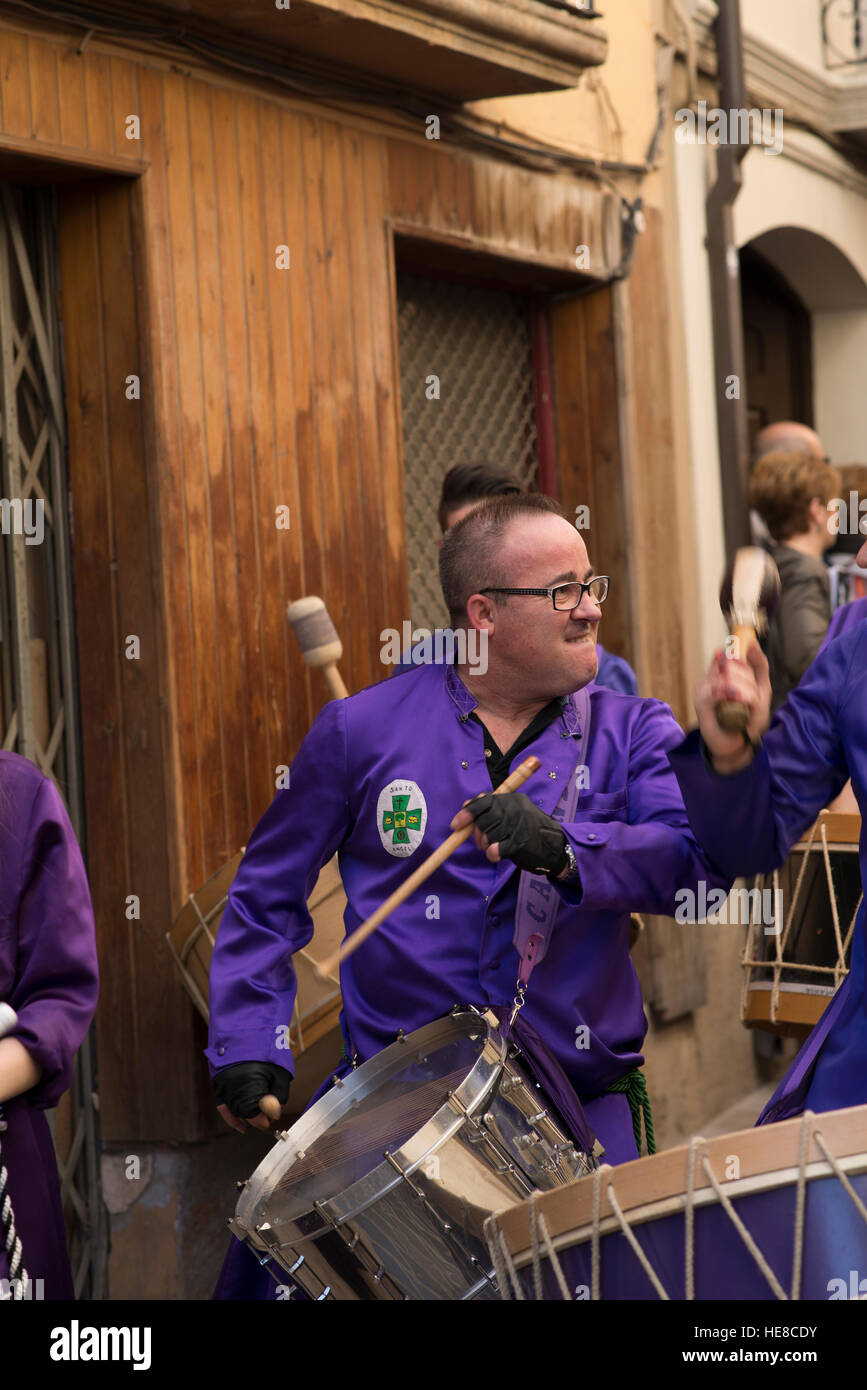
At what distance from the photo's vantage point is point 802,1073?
2635 millimetres

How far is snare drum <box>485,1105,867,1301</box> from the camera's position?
2131mm

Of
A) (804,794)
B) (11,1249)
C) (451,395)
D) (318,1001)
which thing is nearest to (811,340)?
(451,395)

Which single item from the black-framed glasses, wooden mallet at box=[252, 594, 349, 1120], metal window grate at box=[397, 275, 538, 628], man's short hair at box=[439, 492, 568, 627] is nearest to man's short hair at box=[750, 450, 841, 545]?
metal window grate at box=[397, 275, 538, 628]

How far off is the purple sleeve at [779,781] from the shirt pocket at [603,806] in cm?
48

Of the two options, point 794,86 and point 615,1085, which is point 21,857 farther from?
point 794,86

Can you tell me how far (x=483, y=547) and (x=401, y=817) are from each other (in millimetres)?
537

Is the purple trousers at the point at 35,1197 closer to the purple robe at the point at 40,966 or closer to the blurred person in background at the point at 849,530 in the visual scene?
the purple robe at the point at 40,966

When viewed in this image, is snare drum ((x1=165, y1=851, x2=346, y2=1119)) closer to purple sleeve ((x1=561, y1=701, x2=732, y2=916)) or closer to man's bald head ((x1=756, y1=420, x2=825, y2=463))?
purple sleeve ((x1=561, y1=701, x2=732, y2=916))

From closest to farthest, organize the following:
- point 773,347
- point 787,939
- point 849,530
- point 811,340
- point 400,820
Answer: point 400,820 → point 787,939 → point 849,530 → point 773,347 → point 811,340

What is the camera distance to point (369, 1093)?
109 inches

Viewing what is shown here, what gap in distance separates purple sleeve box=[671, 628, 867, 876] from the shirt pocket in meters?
0.48

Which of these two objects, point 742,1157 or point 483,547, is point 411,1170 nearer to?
point 742,1157

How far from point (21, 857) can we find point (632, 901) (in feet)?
3.33
